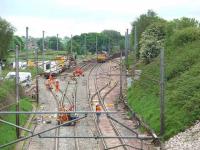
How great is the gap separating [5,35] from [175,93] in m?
50.7

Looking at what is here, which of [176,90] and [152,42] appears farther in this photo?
[152,42]

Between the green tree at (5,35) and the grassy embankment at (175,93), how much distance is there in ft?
106

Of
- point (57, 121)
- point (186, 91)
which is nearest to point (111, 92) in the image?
point (57, 121)

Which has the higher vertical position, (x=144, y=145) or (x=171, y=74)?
(x=171, y=74)

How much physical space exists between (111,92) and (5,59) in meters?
28.6

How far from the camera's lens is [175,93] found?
110ft

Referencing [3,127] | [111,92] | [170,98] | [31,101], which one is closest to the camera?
[3,127]

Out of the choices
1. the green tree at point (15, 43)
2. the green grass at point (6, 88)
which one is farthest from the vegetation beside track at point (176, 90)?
the green tree at point (15, 43)

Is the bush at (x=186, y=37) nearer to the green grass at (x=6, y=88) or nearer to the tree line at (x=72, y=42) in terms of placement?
the tree line at (x=72, y=42)

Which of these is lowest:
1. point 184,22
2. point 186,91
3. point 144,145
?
point 144,145

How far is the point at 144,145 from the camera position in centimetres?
2895

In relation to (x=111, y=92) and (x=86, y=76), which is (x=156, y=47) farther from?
(x=111, y=92)

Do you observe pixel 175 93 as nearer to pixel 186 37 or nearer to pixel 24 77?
pixel 186 37

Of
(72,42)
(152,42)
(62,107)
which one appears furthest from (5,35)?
(62,107)
